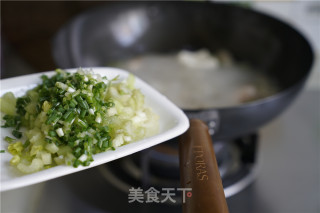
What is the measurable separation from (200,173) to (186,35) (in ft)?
3.66

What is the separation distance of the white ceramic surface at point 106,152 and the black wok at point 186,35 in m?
0.40

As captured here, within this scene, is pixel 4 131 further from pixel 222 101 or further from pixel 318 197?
pixel 318 197

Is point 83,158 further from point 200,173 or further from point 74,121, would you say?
point 200,173

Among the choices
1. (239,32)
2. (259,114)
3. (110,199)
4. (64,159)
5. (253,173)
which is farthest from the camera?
(239,32)

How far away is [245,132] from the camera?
90cm

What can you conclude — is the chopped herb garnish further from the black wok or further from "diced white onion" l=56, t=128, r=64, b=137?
the black wok

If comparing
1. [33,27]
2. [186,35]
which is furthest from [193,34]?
[33,27]

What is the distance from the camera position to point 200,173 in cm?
52

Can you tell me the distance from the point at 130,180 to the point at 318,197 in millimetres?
611

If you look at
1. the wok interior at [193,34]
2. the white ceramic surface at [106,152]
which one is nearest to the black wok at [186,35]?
the wok interior at [193,34]

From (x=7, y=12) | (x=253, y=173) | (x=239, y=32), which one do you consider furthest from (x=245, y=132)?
(x=7, y=12)

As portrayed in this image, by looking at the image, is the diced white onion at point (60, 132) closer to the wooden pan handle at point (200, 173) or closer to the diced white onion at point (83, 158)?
the diced white onion at point (83, 158)

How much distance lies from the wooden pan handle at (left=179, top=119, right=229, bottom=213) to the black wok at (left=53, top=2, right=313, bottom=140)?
58cm

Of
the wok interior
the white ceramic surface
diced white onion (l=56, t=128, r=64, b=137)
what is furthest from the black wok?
diced white onion (l=56, t=128, r=64, b=137)
